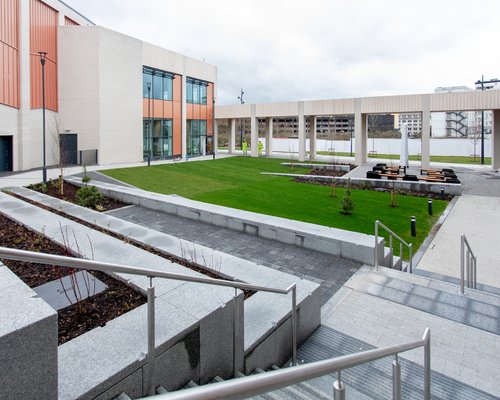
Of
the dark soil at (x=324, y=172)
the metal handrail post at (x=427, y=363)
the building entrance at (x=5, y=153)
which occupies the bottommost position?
the metal handrail post at (x=427, y=363)

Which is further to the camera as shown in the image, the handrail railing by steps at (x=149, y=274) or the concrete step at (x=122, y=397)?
the concrete step at (x=122, y=397)

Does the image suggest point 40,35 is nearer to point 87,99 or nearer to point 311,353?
point 87,99

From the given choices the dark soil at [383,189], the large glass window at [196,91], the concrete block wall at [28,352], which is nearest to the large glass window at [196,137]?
the large glass window at [196,91]

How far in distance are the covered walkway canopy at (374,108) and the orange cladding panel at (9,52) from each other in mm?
22569

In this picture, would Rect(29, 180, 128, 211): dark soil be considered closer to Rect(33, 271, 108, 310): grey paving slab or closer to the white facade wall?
Rect(33, 271, 108, 310): grey paving slab

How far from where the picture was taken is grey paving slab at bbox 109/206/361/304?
8828mm

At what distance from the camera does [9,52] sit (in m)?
25.7

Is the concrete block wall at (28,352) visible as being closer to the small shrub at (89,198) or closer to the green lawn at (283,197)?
the green lawn at (283,197)

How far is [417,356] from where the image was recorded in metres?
5.79

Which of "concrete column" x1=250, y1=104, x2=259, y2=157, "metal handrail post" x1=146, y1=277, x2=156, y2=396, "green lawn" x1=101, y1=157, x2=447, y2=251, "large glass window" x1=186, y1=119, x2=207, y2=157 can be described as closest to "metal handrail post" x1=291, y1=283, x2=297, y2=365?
"metal handrail post" x1=146, y1=277, x2=156, y2=396

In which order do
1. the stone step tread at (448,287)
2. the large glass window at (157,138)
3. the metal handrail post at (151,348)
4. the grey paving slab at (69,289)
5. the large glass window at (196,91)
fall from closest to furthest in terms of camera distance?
1. the metal handrail post at (151,348)
2. the grey paving slab at (69,289)
3. the stone step tread at (448,287)
4. the large glass window at (157,138)
5. the large glass window at (196,91)

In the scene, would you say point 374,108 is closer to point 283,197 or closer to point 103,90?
point 283,197

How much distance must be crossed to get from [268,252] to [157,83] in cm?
3319

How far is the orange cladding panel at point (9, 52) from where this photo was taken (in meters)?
24.8
